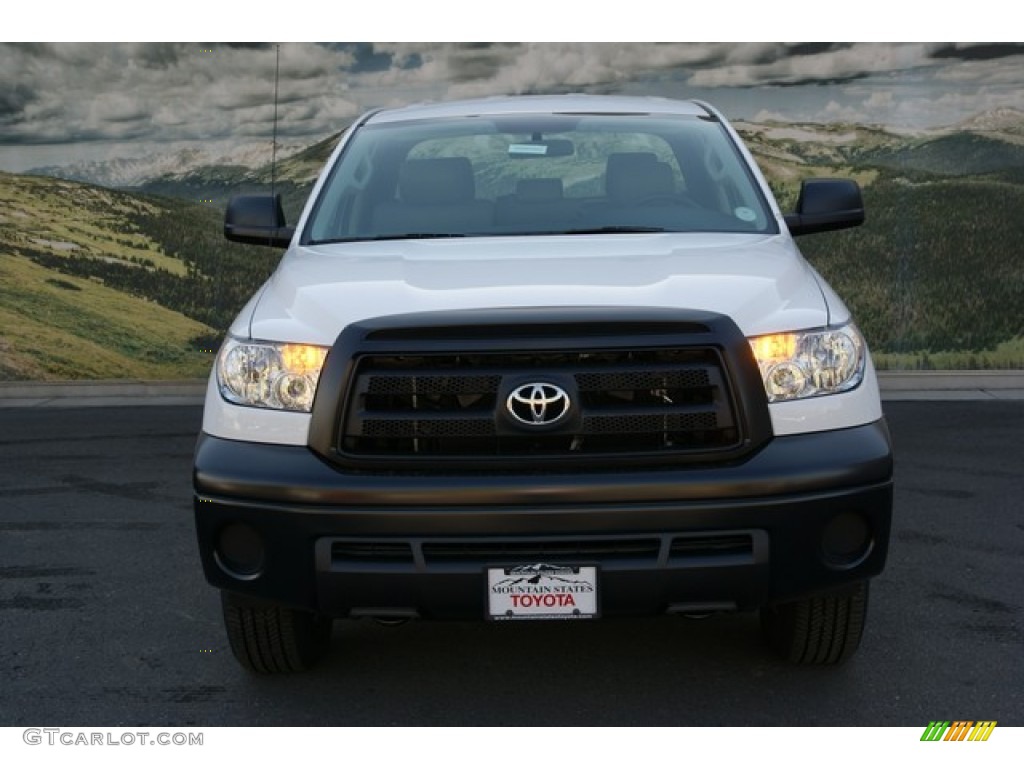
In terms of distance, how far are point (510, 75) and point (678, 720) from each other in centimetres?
1101

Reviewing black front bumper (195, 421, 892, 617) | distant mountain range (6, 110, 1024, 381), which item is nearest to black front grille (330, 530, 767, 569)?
black front bumper (195, 421, 892, 617)

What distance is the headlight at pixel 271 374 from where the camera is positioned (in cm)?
436

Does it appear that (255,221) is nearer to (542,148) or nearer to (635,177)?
(542,148)

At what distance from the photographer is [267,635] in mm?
4773

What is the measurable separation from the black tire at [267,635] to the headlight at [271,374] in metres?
0.64

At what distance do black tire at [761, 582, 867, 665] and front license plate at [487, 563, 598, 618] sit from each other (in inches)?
30.9

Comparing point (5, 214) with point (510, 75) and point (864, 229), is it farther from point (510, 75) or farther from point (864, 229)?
point (864, 229)

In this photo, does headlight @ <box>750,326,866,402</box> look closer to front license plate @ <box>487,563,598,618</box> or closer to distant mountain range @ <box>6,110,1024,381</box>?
front license plate @ <box>487,563,598,618</box>

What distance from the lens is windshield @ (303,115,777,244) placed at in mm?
5578
